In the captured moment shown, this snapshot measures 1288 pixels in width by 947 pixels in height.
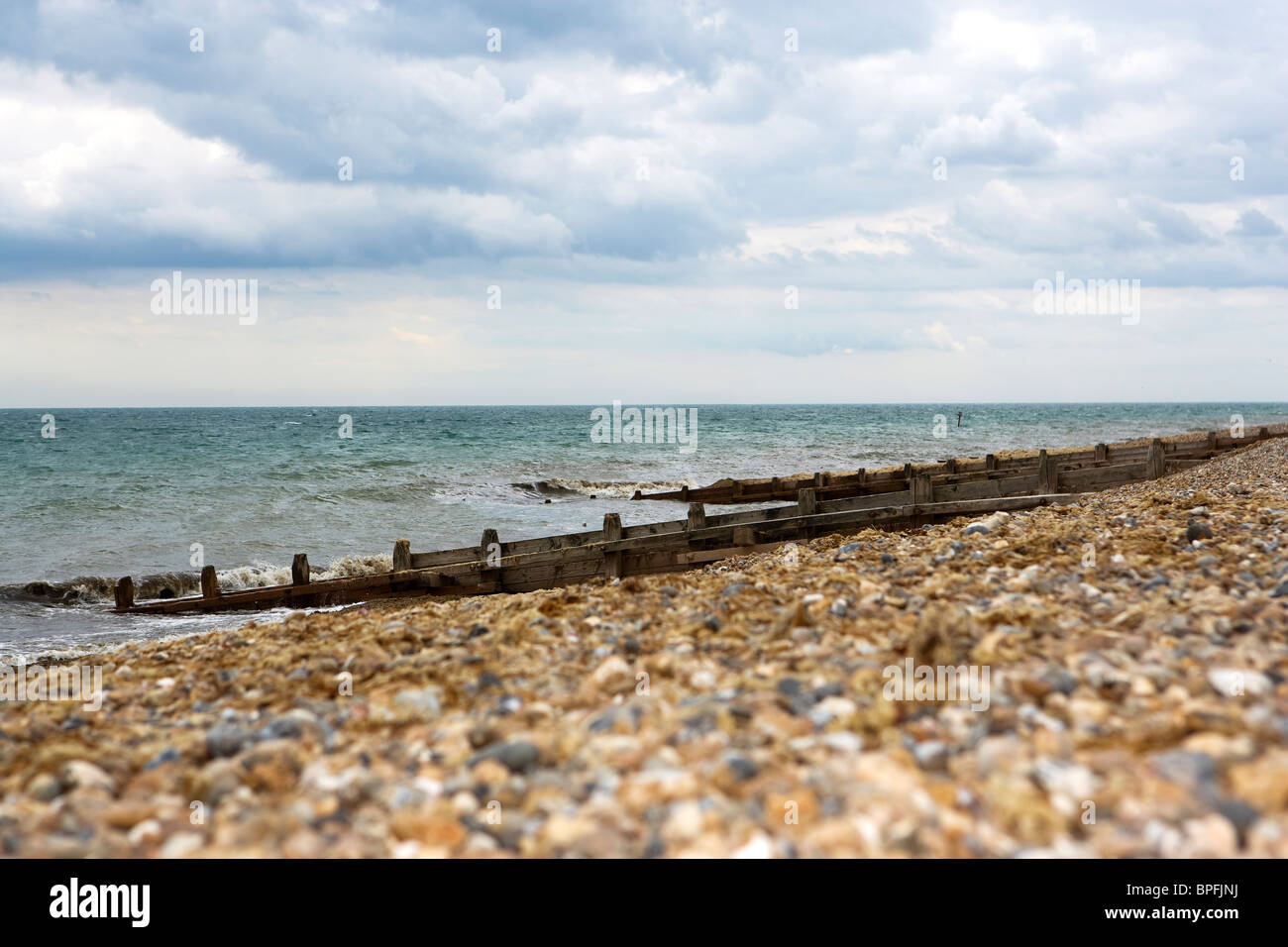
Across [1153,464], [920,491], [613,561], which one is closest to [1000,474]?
[1153,464]

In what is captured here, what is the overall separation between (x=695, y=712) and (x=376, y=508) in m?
26.3

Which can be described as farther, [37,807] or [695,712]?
[695,712]

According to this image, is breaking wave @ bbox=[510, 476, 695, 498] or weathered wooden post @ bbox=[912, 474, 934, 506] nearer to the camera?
weathered wooden post @ bbox=[912, 474, 934, 506]

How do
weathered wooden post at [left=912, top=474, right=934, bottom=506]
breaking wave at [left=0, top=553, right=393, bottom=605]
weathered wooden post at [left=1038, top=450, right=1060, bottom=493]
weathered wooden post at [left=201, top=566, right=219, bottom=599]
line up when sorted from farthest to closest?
1. breaking wave at [left=0, top=553, right=393, bottom=605]
2. weathered wooden post at [left=1038, top=450, right=1060, bottom=493]
3. weathered wooden post at [left=201, top=566, right=219, bottom=599]
4. weathered wooden post at [left=912, top=474, right=934, bottom=506]

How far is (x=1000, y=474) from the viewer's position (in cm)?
2433

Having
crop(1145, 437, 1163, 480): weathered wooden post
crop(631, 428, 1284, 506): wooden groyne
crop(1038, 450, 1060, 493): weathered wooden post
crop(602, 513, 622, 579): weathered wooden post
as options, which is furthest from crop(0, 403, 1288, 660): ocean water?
crop(1145, 437, 1163, 480): weathered wooden post

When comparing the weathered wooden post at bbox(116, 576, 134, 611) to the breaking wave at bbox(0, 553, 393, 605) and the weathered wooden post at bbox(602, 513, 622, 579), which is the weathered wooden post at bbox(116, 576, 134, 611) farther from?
the weathered wooden post at bbox(602, 513, 622, 579)

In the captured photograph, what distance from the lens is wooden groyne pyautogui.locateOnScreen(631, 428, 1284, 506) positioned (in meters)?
16.1

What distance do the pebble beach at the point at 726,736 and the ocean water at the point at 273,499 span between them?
9.48 m

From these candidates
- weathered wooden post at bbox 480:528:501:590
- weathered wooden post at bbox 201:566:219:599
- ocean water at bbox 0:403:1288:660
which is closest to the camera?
weathered wooden post at bbox 480:528:501:590

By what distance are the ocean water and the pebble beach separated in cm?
948
